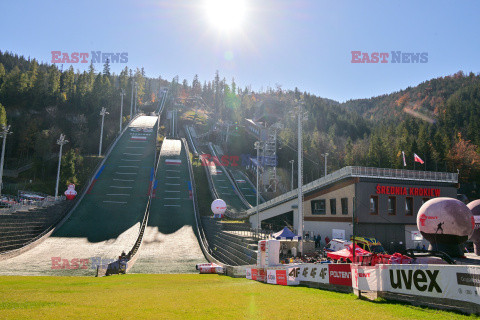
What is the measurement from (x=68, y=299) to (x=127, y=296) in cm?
216

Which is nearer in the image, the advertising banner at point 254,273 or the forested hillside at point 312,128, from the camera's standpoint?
the advertising banner at point 254,273

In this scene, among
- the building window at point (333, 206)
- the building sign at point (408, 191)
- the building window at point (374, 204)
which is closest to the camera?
the building window at point (374, 204)

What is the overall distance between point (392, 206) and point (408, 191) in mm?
2417

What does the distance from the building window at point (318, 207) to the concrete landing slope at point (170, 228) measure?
13973 millimetres

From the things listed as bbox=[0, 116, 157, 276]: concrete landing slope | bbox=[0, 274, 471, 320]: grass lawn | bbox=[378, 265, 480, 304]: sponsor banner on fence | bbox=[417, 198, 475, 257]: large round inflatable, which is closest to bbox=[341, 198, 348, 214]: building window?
bbox=[417, 198, 475, 257]: large round inflatable

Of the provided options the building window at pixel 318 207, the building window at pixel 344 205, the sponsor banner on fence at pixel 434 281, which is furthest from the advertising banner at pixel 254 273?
the building window at pixel 318 207

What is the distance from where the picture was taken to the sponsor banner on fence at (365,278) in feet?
41.7

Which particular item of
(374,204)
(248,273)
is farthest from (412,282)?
(374,204)

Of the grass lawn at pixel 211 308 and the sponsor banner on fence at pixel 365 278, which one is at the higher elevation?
the sponsor banner on fence at pixel 365 278

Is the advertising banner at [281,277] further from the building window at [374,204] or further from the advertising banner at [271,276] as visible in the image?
the building window at [374,204]

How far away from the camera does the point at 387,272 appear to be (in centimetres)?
1219

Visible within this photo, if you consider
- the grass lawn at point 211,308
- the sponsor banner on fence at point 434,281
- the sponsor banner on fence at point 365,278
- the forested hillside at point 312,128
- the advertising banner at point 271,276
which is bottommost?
the advertising banner at point 271,276

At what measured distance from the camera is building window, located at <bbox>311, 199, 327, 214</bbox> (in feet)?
130

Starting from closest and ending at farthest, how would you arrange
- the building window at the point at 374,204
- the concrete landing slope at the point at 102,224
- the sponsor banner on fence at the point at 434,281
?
the sponsor banner on fence at the point at 434,281
the concrete landing slope at the point at 102,224
the building window at the point at 374,204
